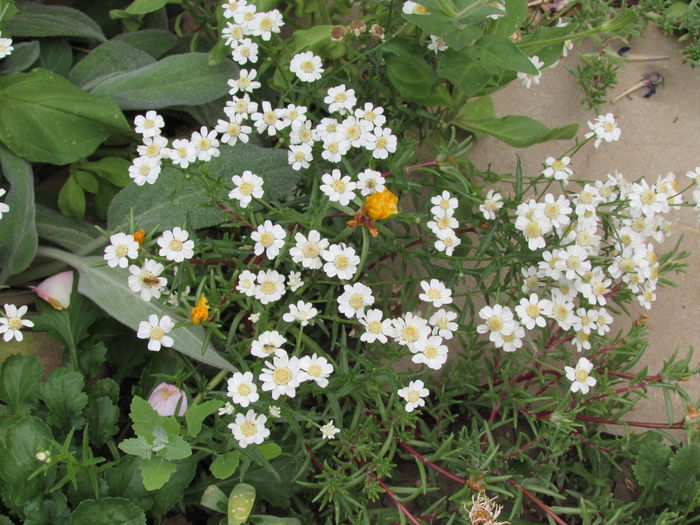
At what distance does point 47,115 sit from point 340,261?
0.87 meters

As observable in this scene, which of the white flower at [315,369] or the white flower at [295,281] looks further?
the white flower at [295,281]

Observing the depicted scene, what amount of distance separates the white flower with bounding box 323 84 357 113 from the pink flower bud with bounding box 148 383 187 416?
A: 709 millimetres

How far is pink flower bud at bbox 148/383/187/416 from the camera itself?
5.12 feet

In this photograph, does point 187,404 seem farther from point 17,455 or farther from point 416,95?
point 416,95

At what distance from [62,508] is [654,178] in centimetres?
187

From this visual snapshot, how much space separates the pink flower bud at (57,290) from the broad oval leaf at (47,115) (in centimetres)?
29

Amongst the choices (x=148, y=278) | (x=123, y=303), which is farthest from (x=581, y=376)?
(x=123, y=303)

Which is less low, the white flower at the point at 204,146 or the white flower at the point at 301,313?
the white flower at the point at 204,146

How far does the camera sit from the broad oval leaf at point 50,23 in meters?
1.87

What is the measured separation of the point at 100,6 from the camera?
217cm

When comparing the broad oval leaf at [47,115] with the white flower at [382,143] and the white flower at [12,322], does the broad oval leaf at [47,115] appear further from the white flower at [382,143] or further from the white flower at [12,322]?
the white flower at [382,143]

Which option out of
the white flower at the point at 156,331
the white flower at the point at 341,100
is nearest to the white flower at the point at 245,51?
the white flower at the point at 341,100

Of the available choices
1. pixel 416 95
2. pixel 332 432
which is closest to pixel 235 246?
pixel 332 432

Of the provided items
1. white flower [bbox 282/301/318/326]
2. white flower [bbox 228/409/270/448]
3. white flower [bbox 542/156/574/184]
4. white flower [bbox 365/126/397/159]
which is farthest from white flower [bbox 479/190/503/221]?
white flower [bbox 228/409/270/448]
